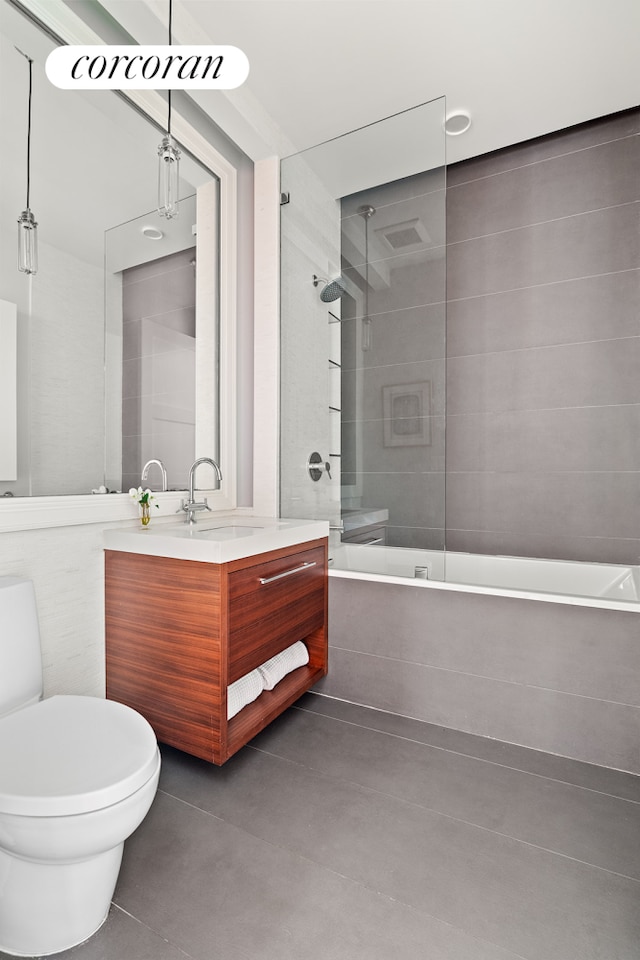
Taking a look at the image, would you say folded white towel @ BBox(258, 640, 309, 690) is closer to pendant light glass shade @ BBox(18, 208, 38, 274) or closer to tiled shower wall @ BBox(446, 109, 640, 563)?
tiled shower wall @ BBox(446, 109, 640, 563)

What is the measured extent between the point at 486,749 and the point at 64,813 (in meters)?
1.49

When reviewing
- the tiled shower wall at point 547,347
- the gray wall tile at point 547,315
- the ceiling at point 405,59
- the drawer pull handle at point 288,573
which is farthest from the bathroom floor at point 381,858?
the ceiling at point 405,59

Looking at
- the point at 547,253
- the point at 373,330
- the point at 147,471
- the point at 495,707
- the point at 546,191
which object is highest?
the point at 546,191

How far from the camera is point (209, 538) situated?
1.68 metres

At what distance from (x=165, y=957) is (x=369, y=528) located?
159cm

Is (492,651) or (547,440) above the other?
(547,440)

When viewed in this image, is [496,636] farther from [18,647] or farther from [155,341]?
[155,341]

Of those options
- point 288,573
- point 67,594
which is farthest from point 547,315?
point 67,594

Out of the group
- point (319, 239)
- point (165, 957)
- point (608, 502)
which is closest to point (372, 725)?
point (165, 957)

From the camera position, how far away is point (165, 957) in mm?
1083

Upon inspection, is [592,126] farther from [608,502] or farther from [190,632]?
[190,632]

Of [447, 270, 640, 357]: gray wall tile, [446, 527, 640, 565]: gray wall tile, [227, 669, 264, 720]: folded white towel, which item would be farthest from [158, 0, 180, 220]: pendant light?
[446, 527, 640, 565]: gray wall tile
